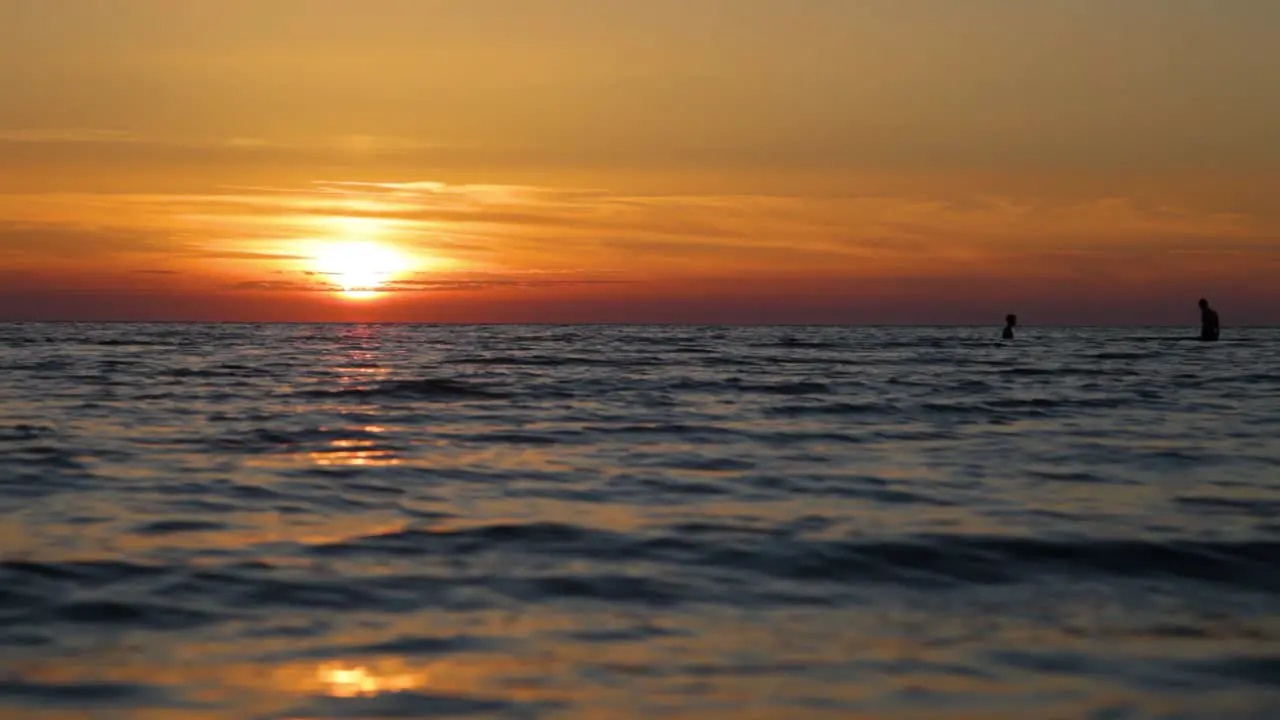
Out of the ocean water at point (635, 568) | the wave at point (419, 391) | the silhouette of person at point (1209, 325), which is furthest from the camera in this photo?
the silhouette of person at point (1209, 325)

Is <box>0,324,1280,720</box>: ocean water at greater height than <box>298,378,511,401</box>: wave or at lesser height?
lesser

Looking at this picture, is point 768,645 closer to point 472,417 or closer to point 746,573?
point 746,573

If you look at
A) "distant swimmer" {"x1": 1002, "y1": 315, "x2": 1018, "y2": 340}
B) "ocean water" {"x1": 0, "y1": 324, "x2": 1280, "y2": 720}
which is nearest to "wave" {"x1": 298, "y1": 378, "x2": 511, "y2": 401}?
"ocean water" {"x1": 0, "y1": 324, "x2": 1280, "y2": 720}

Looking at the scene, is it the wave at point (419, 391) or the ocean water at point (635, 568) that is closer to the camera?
the ocean water at point (635, 568)

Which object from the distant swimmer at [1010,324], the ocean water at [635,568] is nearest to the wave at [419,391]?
the ocean water at [635,568]

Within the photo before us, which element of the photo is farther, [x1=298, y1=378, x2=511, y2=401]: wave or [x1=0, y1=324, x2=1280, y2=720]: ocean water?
[x1=298, y1=378, x2=511, y2=401]: wave

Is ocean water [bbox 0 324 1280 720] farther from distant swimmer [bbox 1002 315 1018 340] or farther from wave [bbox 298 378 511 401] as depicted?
distant swimmer [bbox 1002 315 1018 340]

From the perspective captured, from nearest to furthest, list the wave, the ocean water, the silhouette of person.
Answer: the ocean water
the wave
the silhouette of person

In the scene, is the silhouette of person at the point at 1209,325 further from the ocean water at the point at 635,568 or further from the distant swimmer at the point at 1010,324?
the ocean water at the point at 635,568

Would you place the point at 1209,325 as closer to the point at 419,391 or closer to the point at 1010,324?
the point at 1010,324

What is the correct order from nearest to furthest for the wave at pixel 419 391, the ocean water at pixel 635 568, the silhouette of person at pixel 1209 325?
1. the ocean water at pixel 635 568
2. the wave at pixel 419 391
3. the silhouette of person at pixel 1209 325

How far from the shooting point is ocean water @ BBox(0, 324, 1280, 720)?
5.79 metres

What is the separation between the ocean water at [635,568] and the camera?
5793mm

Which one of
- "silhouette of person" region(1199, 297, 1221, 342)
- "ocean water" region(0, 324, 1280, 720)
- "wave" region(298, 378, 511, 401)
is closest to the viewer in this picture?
"ocean water" region(0, 324, 1280, 720)
